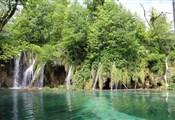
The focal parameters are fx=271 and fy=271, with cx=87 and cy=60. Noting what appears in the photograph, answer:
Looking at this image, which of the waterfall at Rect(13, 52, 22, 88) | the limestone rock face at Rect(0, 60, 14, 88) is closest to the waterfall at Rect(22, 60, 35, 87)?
the waterfall at Rect(13, 52, 22, 88)

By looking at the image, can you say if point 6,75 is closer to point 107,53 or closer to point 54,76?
point 54,76

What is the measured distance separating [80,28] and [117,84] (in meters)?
9.54

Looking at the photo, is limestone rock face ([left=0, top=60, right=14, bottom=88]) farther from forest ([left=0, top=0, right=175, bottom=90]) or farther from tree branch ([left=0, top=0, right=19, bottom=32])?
tree branch ([left=0, top=0, right=19, bottom=32])

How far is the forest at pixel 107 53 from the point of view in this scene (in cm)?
3188

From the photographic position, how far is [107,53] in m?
33.4

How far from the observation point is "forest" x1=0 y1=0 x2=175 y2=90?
31.9 m

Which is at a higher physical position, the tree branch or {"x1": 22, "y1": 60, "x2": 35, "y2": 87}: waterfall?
the tree branch

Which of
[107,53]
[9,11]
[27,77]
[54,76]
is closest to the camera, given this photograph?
[9,11]

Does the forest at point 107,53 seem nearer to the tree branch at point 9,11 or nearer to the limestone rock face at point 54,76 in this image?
the limestone rock face at point 54,76

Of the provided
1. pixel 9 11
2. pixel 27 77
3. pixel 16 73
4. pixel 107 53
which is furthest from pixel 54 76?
pixel 9 11

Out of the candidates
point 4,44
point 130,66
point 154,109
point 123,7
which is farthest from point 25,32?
point 154,109

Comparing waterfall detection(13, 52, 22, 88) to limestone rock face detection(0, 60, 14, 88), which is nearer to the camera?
waterfall detection(13, 52, 22, 88)

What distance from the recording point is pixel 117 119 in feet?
41.6

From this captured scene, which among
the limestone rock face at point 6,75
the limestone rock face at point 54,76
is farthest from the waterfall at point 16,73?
the limestone rock face at point 54,76
